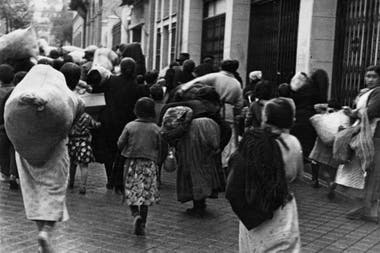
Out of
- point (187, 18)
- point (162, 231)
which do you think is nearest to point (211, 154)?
point (162, 231)

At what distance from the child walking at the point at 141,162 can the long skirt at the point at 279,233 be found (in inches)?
95.4

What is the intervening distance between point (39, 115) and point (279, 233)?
1.89 metres

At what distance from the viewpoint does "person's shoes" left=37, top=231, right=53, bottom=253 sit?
4906 millimetres

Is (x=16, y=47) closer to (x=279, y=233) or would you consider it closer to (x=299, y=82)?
(x=299, y=82)

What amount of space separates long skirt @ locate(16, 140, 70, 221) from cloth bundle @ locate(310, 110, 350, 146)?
4641mm

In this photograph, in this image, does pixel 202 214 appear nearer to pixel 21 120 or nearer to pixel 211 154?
pixel 211 154

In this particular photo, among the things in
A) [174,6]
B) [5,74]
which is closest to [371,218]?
[5,74]

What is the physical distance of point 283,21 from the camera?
571 inches

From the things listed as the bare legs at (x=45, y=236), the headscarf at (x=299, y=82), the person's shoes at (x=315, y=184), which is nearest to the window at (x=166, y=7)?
the headscarf at (x=299, y=82)

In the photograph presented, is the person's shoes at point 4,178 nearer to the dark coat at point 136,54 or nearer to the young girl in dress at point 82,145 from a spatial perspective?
the young girl in dress at point 82,145

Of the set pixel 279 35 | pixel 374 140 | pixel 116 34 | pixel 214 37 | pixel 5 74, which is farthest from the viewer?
pixel 116 34

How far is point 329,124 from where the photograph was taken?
29.1 feet

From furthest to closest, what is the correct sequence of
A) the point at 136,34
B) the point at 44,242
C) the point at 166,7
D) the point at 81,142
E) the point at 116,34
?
the point at 116,34 < the point at 136,34 < the point at 166,7 < the point at 81,142 < the point at 44,242

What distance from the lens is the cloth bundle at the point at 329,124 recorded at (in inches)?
343
